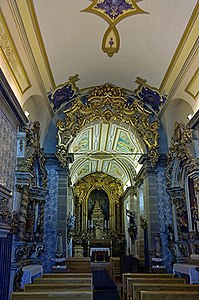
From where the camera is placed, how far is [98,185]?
2581 cm

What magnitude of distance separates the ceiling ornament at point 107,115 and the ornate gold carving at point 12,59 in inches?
130

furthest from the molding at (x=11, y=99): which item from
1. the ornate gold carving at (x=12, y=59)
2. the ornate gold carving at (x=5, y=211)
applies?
the ornate gold carving at (x=5, y=211)

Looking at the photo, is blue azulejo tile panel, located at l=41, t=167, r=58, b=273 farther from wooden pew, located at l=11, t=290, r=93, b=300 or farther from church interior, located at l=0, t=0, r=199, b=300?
wooden pew, located at l=11, t=290, r=93, b=300

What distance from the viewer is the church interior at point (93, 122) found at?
7.37 meters

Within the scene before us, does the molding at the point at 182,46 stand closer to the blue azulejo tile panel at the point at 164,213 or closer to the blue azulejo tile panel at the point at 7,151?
the blue azulejo tile panel at the point at 164,213

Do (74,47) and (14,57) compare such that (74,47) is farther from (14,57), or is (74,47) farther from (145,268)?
(145,268)

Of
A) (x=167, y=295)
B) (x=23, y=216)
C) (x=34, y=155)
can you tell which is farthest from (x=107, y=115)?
(x=167, y=295)

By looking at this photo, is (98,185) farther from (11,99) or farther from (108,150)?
(11,99)

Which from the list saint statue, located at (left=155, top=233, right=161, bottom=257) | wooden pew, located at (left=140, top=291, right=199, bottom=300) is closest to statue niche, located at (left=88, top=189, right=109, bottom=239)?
saint statue, located at (left=155, top=233, right=161, bottom=257)

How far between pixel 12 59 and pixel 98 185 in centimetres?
1882

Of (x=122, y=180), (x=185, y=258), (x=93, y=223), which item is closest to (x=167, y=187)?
(x=185, y=258)

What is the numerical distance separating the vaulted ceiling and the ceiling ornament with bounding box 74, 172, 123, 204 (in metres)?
13.9

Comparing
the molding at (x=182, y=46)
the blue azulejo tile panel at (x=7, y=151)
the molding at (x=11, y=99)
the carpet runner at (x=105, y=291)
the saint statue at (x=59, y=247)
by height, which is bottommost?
the carpet runner at (x=105, y=291)

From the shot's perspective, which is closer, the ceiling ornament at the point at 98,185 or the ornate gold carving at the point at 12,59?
the ornate gold carving at the point at 12,59
